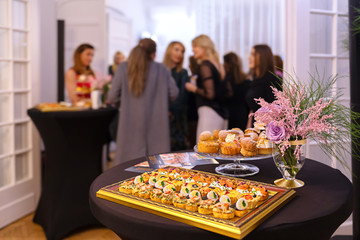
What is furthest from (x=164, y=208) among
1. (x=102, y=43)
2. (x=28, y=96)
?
(x=102, y=43)

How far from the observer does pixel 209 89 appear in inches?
139

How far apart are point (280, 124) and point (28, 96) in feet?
8.79

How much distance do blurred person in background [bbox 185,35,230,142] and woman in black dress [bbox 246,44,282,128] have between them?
0.30 meters

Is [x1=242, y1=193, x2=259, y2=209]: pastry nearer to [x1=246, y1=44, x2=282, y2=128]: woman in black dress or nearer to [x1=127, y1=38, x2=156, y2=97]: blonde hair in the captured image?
[x1=246, y1=44, x2=282, y2=128]: woman in black dress

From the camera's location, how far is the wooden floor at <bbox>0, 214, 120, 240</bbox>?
287 cm

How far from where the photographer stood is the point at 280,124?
1.35 metres

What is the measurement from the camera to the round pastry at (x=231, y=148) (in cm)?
152

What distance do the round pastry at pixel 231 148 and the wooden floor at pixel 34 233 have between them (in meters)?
1.61

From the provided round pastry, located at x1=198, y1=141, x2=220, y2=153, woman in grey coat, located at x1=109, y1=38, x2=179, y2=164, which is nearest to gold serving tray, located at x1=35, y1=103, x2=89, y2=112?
woman in grey coat, located at x1=109, y1=38, x2=179, y2=164

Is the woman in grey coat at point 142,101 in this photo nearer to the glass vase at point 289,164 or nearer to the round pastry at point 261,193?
the glass vase at point 289,164

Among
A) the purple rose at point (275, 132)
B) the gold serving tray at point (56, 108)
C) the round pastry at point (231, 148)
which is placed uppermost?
the gold serving tray at point (56, 108)

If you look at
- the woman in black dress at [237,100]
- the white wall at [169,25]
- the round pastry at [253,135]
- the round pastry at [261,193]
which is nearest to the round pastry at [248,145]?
the round pastry at [253,135]

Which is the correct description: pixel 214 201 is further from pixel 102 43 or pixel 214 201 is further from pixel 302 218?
pixel 102 43

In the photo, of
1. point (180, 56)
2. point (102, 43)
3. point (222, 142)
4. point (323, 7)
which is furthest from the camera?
point (102, 43)
